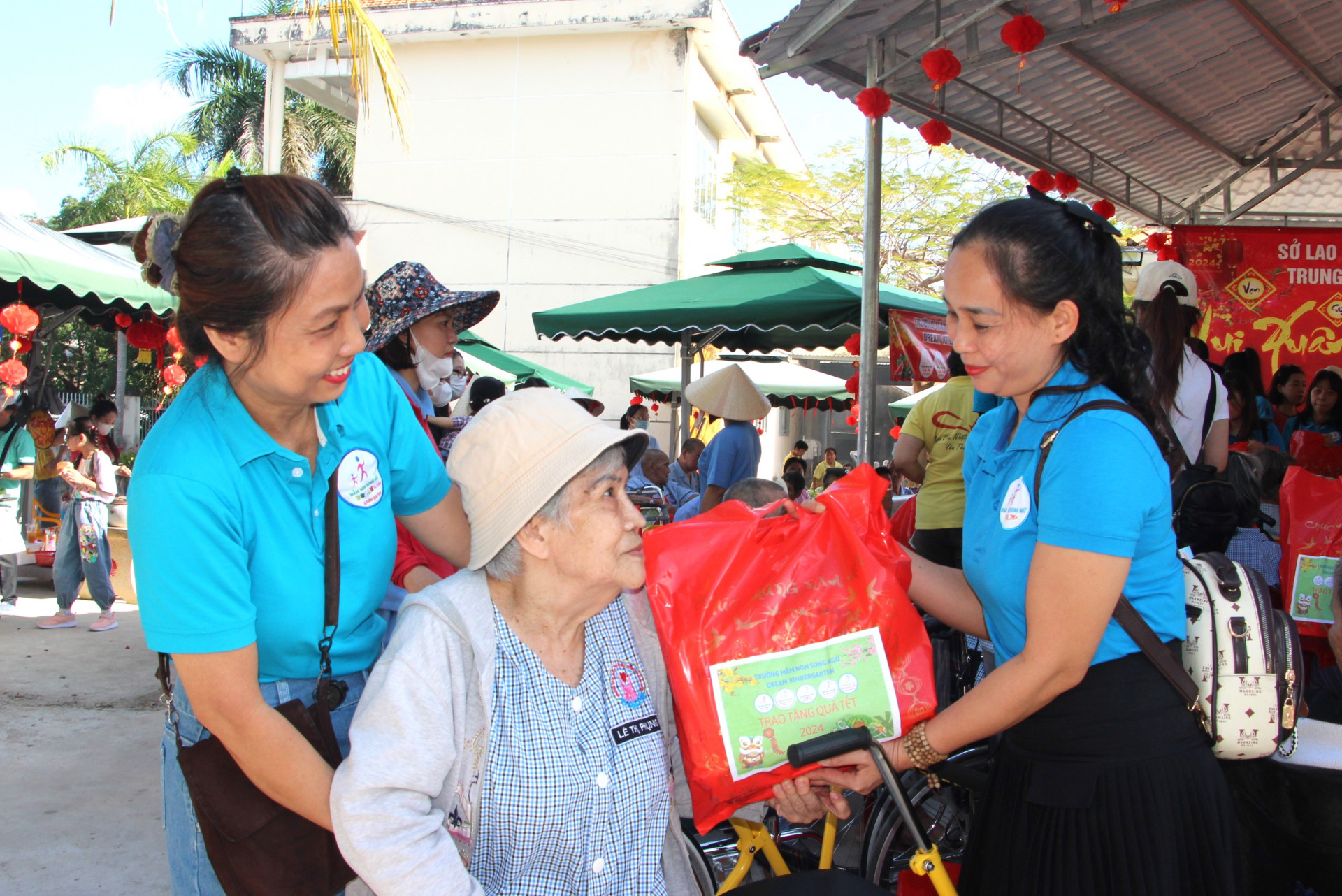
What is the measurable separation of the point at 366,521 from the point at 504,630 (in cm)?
32

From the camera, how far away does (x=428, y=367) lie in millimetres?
3166

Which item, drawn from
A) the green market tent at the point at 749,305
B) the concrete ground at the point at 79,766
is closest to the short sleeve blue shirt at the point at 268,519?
the concrete ground at the point at 79,766

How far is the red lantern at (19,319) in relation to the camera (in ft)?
22.2

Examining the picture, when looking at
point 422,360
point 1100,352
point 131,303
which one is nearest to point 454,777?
point 1100,352

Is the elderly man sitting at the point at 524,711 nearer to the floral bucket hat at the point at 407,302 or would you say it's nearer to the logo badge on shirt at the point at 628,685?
the logo badge on shirt at the point at 628,685

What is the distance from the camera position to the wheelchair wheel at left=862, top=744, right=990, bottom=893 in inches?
114

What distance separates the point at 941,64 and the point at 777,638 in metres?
3.58

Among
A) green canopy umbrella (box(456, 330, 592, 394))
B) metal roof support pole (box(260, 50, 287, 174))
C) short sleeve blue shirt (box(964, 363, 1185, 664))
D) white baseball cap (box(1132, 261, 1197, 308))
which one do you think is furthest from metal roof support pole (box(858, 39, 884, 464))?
metal roof support pole (box(260, 50, 287, 174))

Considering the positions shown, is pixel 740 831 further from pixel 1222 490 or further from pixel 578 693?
pixel 1222 490

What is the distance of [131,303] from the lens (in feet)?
23.3

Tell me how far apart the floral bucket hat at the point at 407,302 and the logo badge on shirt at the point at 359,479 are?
4.18 feet

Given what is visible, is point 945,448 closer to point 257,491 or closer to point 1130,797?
point 1130,797

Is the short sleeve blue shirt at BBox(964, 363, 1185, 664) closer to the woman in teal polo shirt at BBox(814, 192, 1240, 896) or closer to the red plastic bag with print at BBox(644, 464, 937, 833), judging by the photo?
the woman in teal polo shirt at BBox(814, 192, 1240, 896)

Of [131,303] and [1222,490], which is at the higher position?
[131,303]
